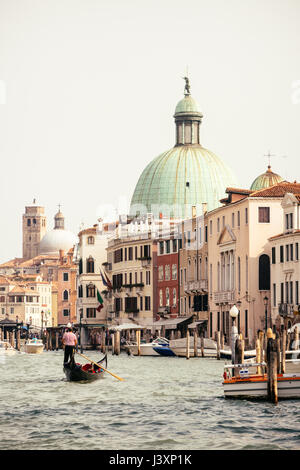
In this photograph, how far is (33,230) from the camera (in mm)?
184375

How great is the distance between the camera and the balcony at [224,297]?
58594mm

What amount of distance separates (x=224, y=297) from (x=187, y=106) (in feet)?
142

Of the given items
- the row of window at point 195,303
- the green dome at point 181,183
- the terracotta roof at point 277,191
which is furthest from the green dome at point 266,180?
the terracotta roof at point 277,191

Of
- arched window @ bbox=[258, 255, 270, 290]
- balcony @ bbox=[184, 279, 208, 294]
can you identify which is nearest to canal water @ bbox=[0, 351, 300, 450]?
arched window @ bbox=[258, 255, 270, 290]

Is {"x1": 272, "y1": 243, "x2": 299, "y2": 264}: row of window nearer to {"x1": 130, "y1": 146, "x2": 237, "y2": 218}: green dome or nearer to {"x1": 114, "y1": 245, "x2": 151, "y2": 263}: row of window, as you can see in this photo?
{"x1": 114, "y1": 245, "x2": 151, "y2": 263}: row of window

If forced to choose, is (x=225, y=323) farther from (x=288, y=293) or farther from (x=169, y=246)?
(x=169, y=246)

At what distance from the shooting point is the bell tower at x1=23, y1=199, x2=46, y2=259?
184m

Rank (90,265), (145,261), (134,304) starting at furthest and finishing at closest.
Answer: (90,265)
(134,304)
(145,261)

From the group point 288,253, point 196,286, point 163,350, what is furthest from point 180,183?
point 288,253

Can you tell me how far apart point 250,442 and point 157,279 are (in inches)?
2204
